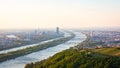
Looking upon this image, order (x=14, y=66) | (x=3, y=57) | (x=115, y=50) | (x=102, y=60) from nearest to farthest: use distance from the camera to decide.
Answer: (x=102, y=60) → (x=115, y=50) → (x=14, y=66) → (x=3, y=57)

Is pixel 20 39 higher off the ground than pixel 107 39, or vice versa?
pixel 20 39

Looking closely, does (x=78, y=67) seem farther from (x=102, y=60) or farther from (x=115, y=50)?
(x=115, y=50)

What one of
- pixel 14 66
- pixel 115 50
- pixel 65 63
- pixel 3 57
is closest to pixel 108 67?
pixel 65 63

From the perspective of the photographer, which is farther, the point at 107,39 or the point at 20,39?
the point at 107,39

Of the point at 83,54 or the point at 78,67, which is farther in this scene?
the point at 83,54

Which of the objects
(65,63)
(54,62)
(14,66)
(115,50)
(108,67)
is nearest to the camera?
(108,67)

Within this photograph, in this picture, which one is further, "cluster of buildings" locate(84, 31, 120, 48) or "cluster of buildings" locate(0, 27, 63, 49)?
"cluster of buildings" locate(0, 27, 63, 49)

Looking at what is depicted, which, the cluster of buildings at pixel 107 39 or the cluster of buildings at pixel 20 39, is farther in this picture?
the cluster of buildings at pixel 20 39

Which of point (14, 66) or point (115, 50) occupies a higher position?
point (115, 50)

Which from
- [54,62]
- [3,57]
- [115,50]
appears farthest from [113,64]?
[3,57]
